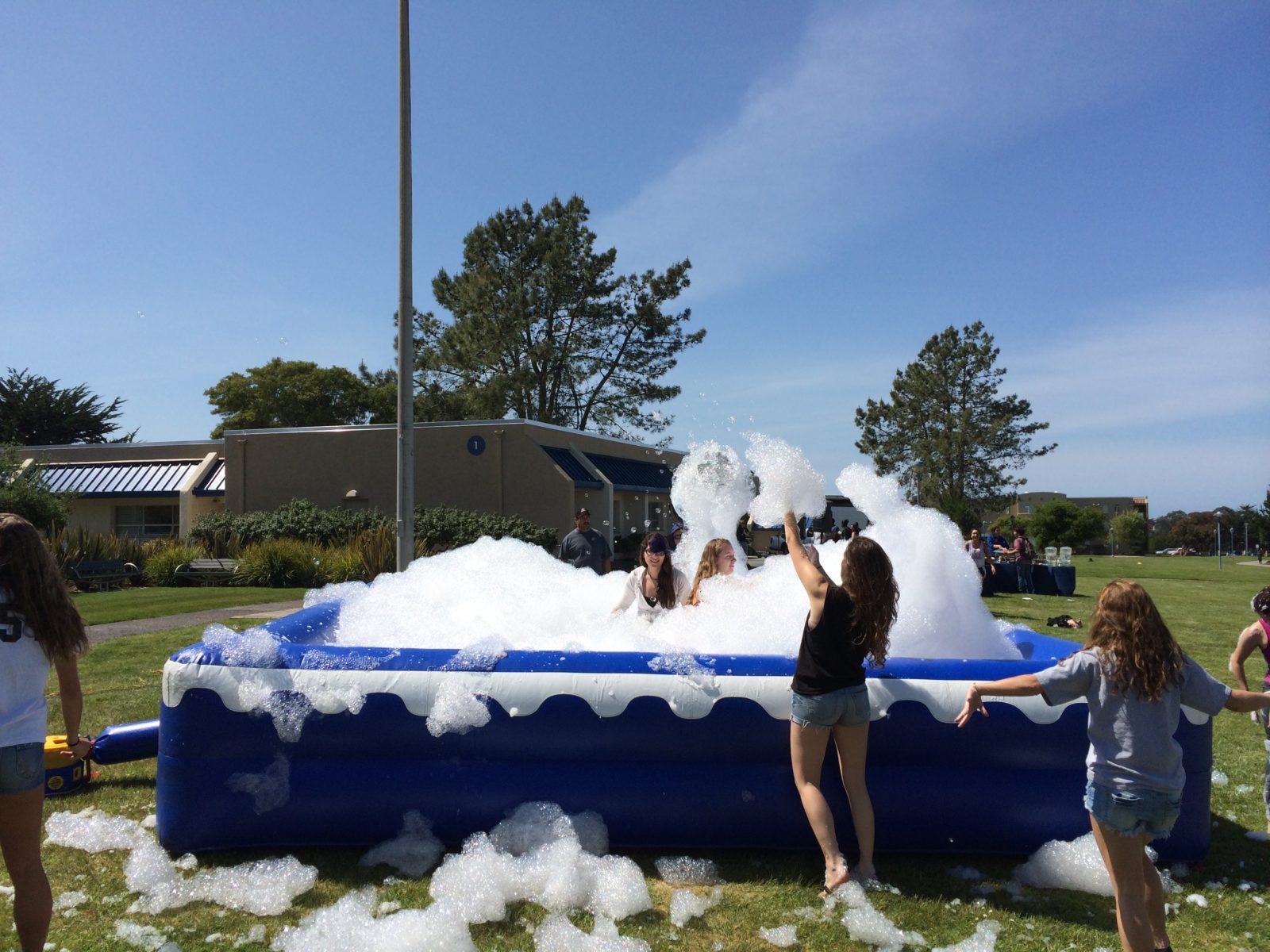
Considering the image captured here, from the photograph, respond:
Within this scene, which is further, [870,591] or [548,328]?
[548,328]

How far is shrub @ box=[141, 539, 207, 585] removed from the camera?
19328 mm

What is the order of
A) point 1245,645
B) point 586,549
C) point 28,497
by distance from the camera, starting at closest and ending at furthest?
point 1245,645, point 586,549, point 28,497

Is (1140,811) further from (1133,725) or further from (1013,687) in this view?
(1013,687)

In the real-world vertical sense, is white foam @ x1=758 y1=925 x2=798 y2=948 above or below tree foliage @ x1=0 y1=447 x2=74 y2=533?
below

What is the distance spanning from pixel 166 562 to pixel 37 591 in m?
18.6

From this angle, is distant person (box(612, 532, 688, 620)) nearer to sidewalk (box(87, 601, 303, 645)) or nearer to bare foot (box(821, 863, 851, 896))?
bare foot (box(821, 863, 851, 896))

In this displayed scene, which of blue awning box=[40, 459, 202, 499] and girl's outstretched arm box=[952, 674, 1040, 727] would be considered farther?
blue awning box=[40, 459, 202, 499]

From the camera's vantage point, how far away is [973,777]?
4199 millimetres

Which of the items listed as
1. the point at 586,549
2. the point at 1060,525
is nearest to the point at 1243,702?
the point at 586,549

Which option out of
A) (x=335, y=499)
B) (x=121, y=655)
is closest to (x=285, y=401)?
(x=335, y=499)

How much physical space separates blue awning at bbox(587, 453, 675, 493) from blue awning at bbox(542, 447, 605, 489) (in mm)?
922

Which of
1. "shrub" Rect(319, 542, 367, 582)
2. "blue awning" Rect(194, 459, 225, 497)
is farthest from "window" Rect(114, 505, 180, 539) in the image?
"shrub" Rect(319, 542, 367, 582)

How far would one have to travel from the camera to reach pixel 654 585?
A: 225 inches

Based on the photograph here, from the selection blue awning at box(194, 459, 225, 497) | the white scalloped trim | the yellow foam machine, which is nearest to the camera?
the white scalloped trim
